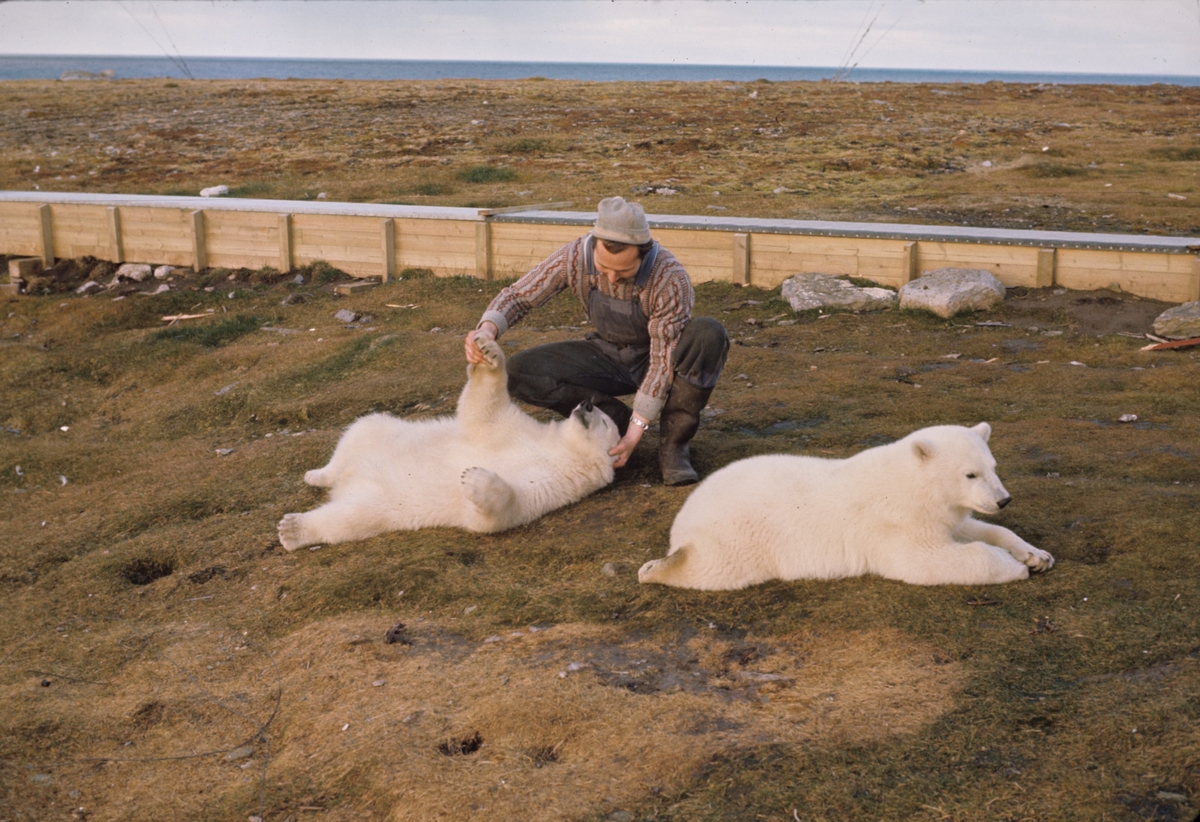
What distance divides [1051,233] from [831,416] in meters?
5.27

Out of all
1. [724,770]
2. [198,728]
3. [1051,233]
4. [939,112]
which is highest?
[939,112]

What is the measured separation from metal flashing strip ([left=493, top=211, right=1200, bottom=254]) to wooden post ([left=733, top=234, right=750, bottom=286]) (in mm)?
106

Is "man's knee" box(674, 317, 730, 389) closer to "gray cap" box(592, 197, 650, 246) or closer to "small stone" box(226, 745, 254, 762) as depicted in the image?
"gray cap" box(592, 197, 650, 246)

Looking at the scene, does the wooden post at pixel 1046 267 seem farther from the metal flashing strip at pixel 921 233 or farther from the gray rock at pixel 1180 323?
the gray rock at pixel 1180 323

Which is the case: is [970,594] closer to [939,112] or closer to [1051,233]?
[1051,233]

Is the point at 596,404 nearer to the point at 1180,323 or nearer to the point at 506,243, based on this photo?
the point at 1180,323

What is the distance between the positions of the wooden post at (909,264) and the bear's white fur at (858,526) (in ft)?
20.4

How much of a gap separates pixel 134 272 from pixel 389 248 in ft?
12.5

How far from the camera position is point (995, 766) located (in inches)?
128

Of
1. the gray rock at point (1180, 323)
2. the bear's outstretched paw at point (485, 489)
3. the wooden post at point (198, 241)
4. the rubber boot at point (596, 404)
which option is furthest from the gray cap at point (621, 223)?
the wooden post at point (198, 241)

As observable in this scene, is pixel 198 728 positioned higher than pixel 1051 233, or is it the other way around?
pixel 1051 233

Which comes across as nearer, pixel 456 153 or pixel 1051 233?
pixel 1051 233

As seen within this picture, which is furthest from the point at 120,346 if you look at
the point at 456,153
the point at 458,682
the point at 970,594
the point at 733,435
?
the point at 456,153

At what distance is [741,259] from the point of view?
36.2 ft
